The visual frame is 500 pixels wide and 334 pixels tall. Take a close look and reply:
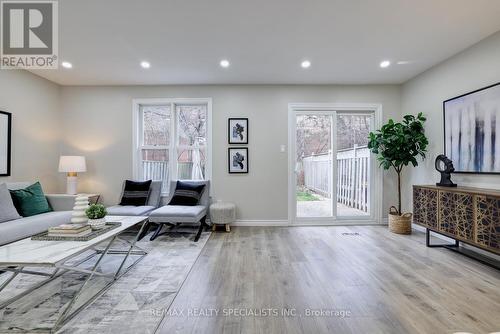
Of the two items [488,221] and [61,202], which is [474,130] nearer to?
[488,221]

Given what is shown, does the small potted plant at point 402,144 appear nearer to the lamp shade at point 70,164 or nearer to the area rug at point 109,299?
the area rug at point 109,299

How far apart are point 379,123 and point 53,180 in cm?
616

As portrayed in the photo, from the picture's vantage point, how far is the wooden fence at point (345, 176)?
4441mm

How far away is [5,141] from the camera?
3.39 meters

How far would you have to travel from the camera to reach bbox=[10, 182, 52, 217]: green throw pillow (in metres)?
3.00

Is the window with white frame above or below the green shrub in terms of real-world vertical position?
above

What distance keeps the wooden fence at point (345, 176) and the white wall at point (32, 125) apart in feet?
15.2

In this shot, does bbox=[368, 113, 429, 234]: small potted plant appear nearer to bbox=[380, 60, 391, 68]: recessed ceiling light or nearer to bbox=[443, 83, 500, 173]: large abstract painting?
bbox=[443, 83, 500, 173]: large abstract painting

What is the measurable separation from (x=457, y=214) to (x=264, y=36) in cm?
309

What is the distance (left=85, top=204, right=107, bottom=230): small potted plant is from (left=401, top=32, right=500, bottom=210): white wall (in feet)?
14.5

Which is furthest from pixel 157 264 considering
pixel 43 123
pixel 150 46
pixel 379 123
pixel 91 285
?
pixel 379 123

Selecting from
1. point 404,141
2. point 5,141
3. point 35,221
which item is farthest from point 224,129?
point 5,141

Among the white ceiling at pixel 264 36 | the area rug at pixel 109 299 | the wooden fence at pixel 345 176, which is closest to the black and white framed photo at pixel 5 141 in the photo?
the white ceiling at pixel 264 36

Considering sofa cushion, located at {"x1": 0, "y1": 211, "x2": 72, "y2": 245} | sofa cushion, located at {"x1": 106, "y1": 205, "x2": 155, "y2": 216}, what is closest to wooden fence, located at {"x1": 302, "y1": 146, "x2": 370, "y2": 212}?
sofa cushion, located at {"x1": 106, "y1": 205, "x2": 155, "y2": 216}
